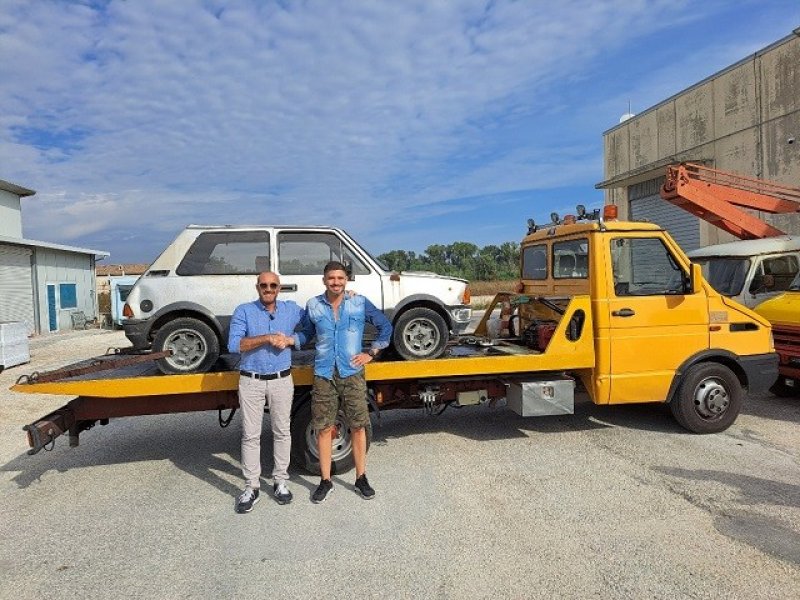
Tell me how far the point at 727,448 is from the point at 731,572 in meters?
2.58

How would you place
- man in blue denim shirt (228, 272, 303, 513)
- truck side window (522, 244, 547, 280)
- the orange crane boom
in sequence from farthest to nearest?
1. the orange crane boom
2. truck side window (522, 244, 547, 280)
3. man in blue denim shirt (228, 272, 303, 513)

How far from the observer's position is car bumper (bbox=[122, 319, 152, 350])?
5418mm

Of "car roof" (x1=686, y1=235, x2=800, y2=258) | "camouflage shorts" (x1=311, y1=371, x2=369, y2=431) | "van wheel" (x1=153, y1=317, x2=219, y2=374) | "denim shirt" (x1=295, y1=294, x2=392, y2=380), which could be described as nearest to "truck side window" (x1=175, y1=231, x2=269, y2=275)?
"van wheel" (x1=153, y1=317, x2=219, y2=374)

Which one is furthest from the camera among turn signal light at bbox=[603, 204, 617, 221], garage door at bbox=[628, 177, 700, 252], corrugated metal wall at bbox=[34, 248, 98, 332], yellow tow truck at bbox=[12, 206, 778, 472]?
corrugated metal wall at bbox=[34, 248, 98, 332]

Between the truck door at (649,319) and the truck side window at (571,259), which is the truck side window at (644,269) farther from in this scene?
the truck side window at (571,259)

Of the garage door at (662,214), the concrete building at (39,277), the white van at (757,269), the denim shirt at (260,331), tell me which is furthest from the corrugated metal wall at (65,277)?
the white van at (757,269)

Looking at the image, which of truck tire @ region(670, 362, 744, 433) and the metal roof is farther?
the metal roof

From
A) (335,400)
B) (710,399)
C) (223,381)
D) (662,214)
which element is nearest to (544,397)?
(710,399)

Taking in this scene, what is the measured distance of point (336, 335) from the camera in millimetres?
4629

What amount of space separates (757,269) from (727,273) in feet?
1.36

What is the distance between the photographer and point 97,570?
11.9ft

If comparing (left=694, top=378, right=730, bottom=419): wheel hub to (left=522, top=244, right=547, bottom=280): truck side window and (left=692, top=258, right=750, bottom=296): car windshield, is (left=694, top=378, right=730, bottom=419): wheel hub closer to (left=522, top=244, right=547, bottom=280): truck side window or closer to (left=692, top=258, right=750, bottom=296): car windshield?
(left=522, top=244, right=547, bottom=280): truck side window

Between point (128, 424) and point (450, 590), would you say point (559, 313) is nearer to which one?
point (450, 590)

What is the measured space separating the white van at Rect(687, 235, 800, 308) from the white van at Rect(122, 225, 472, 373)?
5268 mm
